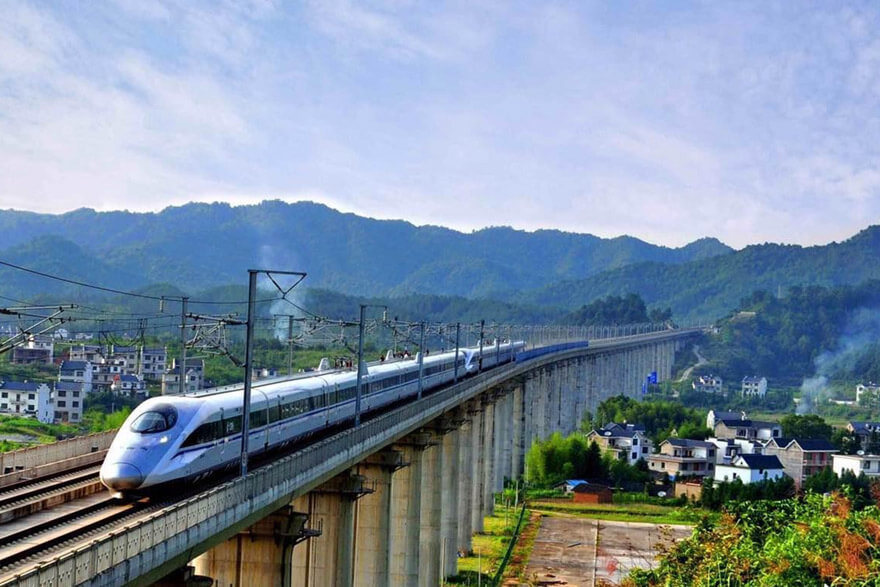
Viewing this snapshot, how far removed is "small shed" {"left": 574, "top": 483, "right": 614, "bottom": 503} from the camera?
81.4 metres

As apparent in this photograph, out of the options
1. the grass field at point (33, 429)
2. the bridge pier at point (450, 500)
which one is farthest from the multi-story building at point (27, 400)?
the bridge pier at point (450, 500)

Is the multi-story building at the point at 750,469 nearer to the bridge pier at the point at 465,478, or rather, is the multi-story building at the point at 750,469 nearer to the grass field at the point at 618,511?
the grass field at the point at 618,511

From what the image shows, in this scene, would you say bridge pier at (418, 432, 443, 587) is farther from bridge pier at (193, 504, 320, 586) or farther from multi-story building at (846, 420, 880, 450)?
multi-story building at (846, 420, 880, 450)

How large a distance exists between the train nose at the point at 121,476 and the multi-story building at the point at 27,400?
7480 cm

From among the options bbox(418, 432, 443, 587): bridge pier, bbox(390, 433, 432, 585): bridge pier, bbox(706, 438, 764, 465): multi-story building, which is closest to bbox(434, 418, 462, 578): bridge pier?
bbox(418, 432, 443, 587): bridge pier

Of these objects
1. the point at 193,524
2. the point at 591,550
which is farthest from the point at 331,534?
the point at 591,550

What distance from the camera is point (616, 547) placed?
63.9 metres

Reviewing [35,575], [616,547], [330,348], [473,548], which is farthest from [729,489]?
[330,348]

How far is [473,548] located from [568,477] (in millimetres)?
25623

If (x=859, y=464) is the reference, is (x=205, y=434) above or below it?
above

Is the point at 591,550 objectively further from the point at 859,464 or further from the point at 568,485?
the point at 859,464

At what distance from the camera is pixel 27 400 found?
93.9 m

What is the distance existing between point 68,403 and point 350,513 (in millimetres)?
66068

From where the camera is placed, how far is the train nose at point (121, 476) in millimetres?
21719
